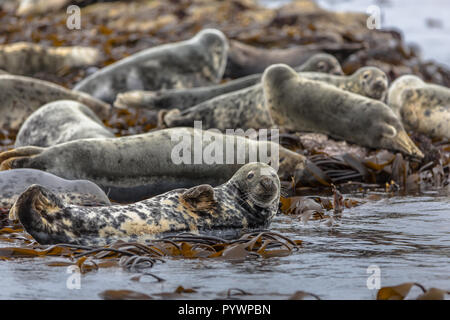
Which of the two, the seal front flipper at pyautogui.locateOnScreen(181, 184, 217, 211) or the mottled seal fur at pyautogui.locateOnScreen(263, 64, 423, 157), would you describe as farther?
the mottled seal fur at pyautogui.locateOnScreen(263, 64, 423, 157)

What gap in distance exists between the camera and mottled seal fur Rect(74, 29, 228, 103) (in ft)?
31.9

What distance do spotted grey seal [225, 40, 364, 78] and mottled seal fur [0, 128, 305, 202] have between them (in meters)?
5.02

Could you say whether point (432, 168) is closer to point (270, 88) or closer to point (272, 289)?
point (270, 88)

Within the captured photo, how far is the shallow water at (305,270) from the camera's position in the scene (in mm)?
2961

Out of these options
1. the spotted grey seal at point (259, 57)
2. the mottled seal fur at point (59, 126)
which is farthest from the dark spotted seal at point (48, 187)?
the spotted grey seal at point (259, 57)

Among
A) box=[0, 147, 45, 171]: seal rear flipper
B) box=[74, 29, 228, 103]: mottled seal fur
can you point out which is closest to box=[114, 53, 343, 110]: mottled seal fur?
box=[74, 29, 228, 103]: mottled seal fur

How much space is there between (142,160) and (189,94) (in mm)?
3421

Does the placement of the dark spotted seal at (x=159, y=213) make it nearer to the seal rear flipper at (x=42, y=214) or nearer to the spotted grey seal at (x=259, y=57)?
the seal rear flipper at (x=42, y=214)

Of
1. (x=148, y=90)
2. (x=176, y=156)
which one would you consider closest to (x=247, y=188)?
Result: (x=176, y=156)

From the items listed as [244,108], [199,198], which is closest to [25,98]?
[244,108]

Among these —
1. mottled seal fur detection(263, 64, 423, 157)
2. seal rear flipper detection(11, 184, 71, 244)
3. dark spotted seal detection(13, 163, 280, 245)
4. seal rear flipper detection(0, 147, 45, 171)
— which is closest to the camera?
seal rear flipper detection(11, 184, 71, 244)

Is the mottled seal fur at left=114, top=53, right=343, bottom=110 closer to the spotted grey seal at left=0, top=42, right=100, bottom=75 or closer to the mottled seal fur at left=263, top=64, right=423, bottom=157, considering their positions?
the mottled seal fur at left=263, top=64, right=423, bottom=157

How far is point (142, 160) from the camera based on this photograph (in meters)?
5.33

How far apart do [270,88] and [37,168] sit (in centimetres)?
281
